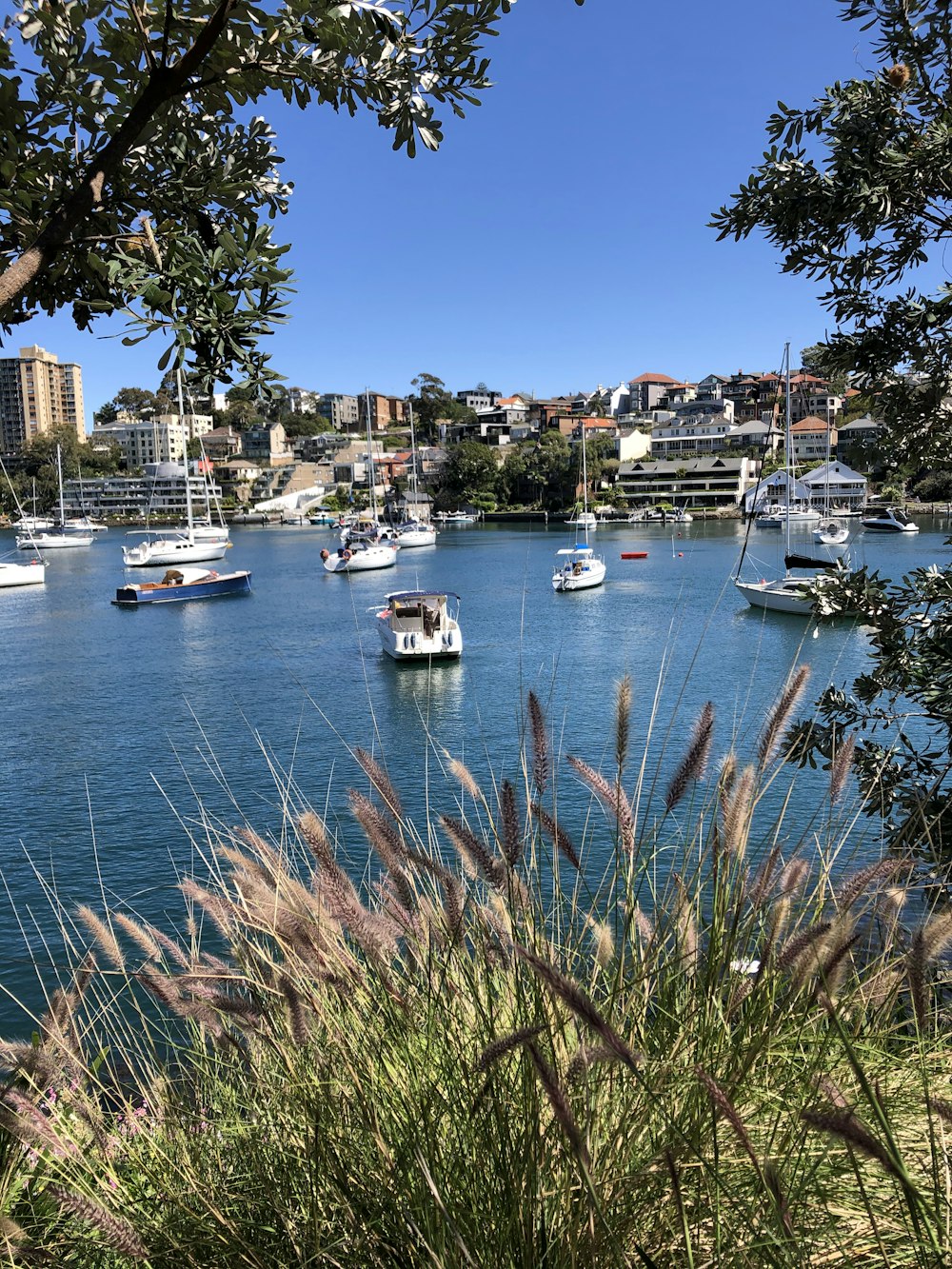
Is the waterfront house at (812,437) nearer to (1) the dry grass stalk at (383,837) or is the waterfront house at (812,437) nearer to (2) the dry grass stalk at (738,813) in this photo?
(2) the dry grass stalk at (738,813)

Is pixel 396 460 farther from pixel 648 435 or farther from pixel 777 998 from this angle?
pixel 777 998

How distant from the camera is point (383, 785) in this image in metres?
2.46

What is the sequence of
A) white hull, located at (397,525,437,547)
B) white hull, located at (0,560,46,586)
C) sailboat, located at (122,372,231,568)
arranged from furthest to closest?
white hull, located at (397,525,437,547) → sailboat, located at (122,372,231,568) → white hull, located at (0,560,46,586)

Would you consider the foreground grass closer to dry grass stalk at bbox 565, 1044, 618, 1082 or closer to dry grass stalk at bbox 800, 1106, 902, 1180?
dry grass stalk at bbox 565, 1044, 618, 1082

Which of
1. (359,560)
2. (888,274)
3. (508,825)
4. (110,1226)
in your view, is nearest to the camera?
(110,1226)

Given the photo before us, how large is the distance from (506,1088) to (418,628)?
22.0 meters

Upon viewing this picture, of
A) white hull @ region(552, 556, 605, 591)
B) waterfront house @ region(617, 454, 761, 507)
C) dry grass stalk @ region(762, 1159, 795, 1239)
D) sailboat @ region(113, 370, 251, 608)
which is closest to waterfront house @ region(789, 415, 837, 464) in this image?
waterfront house @ region(617, 454, 761, 507)

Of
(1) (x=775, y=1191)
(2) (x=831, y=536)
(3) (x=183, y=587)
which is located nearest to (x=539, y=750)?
(1) (x=775, y=1191)

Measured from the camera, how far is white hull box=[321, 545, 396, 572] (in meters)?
50.8

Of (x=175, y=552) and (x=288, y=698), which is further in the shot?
(x=175, y=552)

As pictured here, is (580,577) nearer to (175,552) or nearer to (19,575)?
(175,552)

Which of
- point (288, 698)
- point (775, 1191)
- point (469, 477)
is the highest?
point (469, 477)

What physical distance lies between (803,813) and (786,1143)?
9.08 m

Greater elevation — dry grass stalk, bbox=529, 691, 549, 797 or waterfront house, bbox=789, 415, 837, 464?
waterfront house, bbox=789, 415, 837, 464
